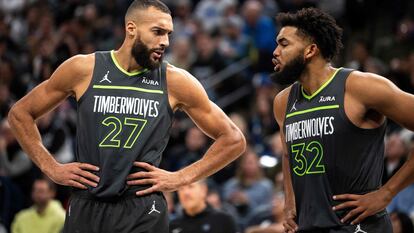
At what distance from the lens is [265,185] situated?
10.3m

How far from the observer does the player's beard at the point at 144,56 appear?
18.3 ft

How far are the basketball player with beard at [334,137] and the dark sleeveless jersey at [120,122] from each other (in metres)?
0.85

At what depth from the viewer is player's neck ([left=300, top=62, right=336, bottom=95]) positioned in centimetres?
550

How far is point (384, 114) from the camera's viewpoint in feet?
17.0

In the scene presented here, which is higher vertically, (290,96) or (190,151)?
(290,96)

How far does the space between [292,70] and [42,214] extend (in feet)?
17.5

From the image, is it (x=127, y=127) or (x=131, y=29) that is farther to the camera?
(x=131, y=29)

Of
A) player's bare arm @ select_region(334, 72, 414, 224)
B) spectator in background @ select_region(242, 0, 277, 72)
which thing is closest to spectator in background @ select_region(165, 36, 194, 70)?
spectator in background @ select_region(242, 0, 277, 72)

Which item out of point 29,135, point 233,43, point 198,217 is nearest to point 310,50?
point 29,135

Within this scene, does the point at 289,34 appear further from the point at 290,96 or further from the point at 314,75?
the point at 290,96

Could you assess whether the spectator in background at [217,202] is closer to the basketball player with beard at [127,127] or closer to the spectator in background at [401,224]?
the spectator in background at [401,224]

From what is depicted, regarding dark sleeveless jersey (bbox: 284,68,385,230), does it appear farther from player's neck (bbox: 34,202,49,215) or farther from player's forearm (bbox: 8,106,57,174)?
player's neck (bbox: 34,202,49,215)

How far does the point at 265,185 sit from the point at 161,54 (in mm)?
5016

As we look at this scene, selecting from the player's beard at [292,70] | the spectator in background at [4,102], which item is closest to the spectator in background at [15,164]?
the spectator in background at [4,102]
